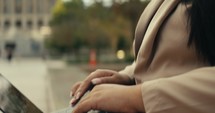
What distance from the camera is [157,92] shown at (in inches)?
52.4

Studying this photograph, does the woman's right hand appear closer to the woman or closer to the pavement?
the woman

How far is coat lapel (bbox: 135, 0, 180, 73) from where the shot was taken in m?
1.46

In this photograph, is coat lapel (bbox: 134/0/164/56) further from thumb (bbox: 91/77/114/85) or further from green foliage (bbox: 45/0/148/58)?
green foliage (bbox: 45/0/148/58)

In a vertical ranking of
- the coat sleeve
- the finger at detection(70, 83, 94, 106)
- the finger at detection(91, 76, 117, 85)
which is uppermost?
the coat sleeve

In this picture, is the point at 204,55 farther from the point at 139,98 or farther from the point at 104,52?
the point at 104,52

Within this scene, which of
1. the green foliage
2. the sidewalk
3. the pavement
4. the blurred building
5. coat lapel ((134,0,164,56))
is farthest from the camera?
the blurred building

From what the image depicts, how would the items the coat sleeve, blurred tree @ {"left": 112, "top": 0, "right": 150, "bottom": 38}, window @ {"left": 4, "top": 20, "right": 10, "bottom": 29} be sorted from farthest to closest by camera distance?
window @ {"left": 4, "top": 20, "right": 10, "bottom": 29}, blurred tree @ {"left": 112, "top": 0, "right": 150, "bottom": 38}, the coat sleeve

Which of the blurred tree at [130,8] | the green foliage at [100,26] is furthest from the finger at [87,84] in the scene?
the green foliage at [100,26]

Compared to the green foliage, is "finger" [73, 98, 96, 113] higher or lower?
higher

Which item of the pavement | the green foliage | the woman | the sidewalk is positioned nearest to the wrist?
the woman

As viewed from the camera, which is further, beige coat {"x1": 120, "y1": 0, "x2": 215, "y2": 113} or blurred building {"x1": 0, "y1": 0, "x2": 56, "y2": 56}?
blurred building {"x1": 0, "y1": 0, "x2": 56, "y2": 56}

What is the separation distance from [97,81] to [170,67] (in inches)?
12.0

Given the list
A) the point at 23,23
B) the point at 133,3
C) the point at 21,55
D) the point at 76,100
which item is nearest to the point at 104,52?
the point at 21,55

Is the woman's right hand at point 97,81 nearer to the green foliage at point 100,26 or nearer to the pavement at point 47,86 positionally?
the pavement at point 47,86
